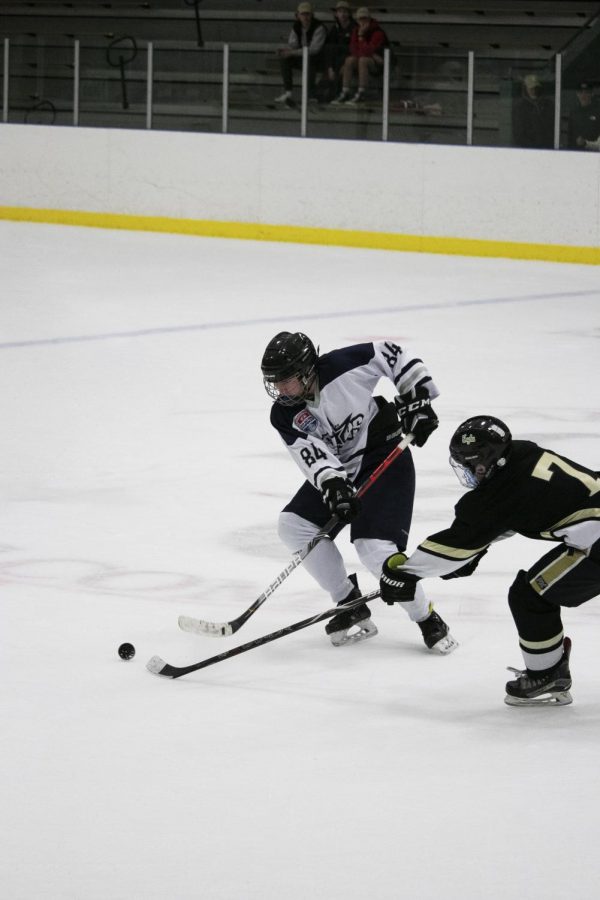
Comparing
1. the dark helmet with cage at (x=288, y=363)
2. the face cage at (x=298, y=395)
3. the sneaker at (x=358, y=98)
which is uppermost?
the sneaker at (x=358, y=98)

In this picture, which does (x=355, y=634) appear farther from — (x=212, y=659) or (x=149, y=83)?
(x=149, y=83)

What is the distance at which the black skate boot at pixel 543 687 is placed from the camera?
320 cm

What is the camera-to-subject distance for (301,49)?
497 inches

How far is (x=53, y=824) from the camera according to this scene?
2.60 meters

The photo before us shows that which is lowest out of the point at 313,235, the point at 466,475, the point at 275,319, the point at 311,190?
the point at 466,475

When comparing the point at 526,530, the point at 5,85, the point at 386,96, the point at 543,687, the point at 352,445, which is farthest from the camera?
the point at 5,85

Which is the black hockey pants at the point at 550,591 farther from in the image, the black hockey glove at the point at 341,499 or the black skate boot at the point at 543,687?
the black hockey glove at the point at 341,499

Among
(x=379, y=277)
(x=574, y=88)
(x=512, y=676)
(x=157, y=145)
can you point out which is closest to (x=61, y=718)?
(x=512, y=676)

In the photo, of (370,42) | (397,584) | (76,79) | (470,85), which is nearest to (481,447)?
(397,584)

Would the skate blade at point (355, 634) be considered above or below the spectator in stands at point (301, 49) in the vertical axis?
below

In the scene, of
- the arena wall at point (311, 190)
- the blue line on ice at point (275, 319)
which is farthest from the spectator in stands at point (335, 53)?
the blue line on ice at point (275, 319)

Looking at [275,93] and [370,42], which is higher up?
[370,42]

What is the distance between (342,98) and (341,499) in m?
9.45

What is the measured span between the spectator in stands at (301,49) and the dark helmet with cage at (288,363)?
9.46 metres
